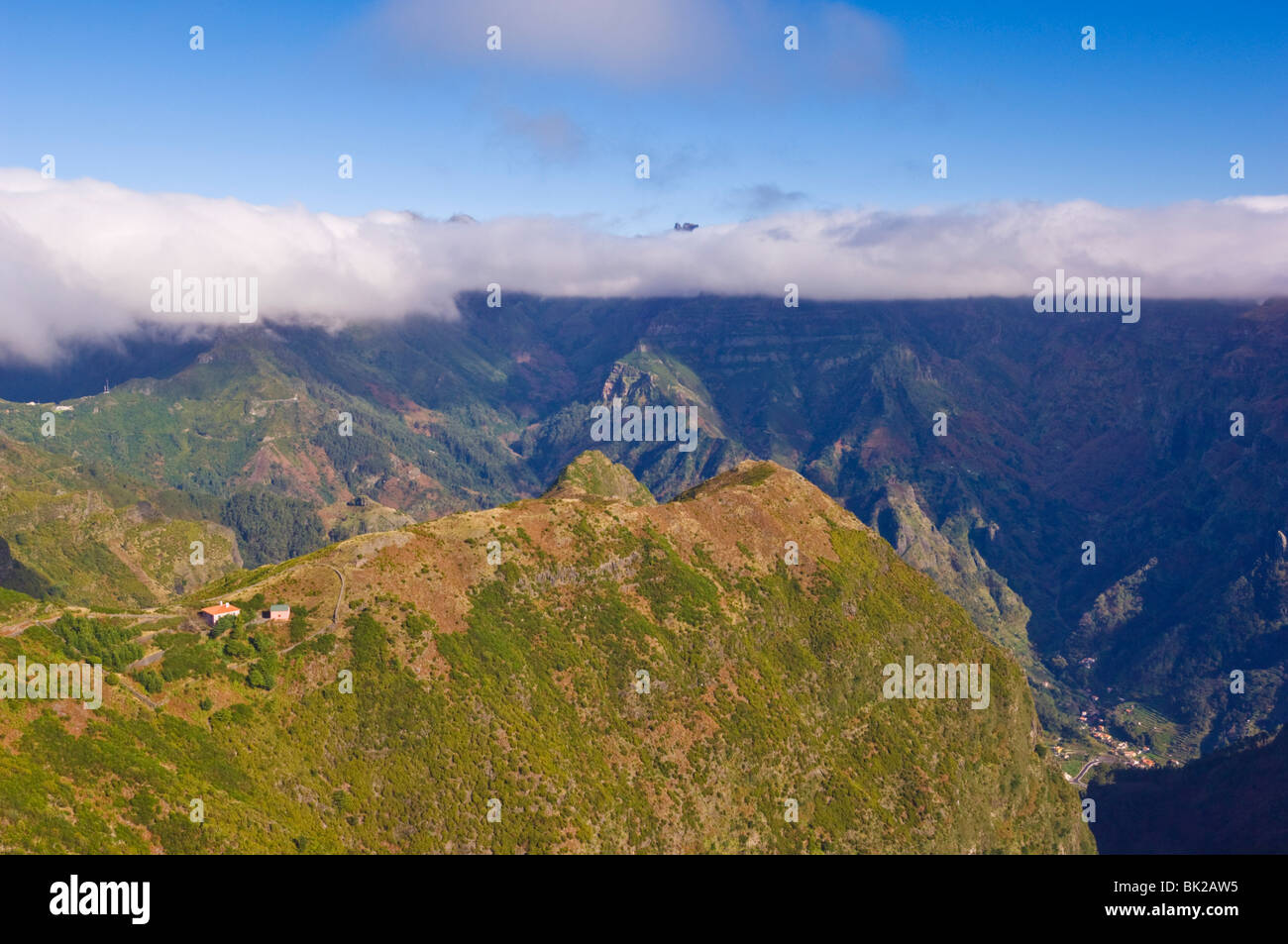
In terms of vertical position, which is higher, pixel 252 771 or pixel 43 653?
pixel 43 653

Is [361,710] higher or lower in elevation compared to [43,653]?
lower

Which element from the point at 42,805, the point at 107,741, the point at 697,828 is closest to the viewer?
the point at 42,805
